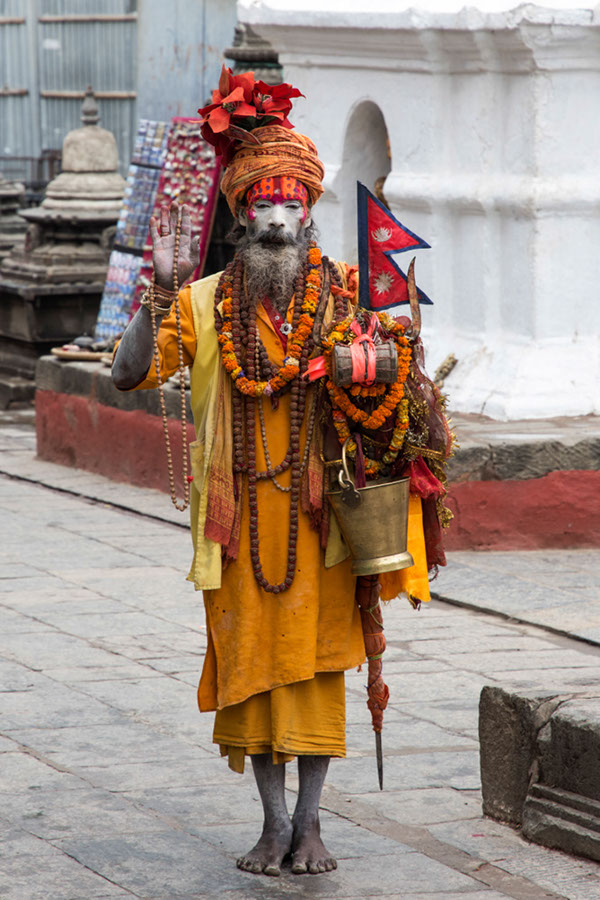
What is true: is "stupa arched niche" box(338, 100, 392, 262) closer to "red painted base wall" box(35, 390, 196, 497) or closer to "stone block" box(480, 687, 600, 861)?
"red painted base wall" box(35, 390, 196, 497)

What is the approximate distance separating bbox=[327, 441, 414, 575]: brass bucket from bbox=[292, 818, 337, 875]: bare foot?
68 cm

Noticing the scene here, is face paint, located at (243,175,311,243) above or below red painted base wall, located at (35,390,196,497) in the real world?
above

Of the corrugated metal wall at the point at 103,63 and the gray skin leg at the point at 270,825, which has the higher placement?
the corrugated metal wall at the point at 103,63

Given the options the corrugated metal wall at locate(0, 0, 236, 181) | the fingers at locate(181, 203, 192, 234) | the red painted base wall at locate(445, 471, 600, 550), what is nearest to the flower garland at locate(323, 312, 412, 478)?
the fingers at locate(181, 203, 192, 234)

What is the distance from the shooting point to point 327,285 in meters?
4.12

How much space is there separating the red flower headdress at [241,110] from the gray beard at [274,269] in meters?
0.28

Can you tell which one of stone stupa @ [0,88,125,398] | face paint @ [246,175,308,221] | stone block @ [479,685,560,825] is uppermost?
stone stupa @ [0,88,125,398]

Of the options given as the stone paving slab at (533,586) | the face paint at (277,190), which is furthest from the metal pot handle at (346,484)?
the stone paving slab at (533,586)

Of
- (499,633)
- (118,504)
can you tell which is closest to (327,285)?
(499,633)

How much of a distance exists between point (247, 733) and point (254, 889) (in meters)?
0.38

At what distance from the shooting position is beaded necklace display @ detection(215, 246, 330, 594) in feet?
13.1

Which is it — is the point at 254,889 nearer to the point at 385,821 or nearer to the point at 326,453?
the point at 385,821

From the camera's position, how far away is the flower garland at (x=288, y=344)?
4000 mm

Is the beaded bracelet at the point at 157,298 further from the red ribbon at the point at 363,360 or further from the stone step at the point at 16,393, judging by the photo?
the stone step at the point at 16,393
